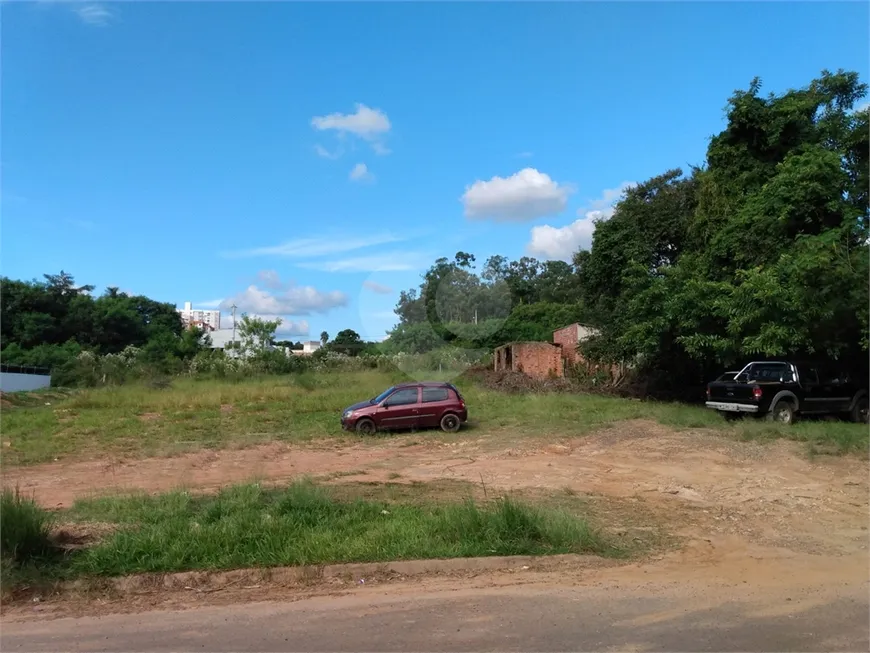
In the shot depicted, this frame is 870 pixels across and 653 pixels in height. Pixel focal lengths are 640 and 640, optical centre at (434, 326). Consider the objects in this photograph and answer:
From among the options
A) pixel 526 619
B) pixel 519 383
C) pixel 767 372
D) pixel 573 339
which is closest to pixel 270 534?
pixel 526 619

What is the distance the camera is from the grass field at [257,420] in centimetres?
1538

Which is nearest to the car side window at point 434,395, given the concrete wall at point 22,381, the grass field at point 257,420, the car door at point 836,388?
the grass field at point 257,420

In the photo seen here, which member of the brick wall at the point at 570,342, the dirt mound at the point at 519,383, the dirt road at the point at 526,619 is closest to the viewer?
the dirt road at the point at 526,619

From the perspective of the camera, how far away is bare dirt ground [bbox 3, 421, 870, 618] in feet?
20.6

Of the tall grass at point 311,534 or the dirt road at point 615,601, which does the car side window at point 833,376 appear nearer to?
the dirt road at point 615,601

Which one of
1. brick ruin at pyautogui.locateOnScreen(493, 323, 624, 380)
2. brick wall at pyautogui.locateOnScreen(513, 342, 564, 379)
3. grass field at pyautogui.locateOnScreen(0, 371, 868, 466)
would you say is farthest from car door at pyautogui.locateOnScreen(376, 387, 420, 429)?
brick wall at pyautogui.locateOnScreen(513, 342, 564, 379)

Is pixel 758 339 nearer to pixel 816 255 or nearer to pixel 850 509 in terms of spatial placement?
pixel 816 255

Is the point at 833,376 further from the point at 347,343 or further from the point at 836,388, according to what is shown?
the point at 347,343

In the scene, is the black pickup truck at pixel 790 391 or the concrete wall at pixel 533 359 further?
the concrete wall at pixel 533 359

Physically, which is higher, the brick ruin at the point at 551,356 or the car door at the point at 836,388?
the brick ruin at the point at 551,356

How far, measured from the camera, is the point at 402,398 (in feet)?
59.7

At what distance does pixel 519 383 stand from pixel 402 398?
12.9 m

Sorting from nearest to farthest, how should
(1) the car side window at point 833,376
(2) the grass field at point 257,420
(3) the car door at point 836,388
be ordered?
1. (2) the grass field at point 257,420
2. (3) the car door at point 836,388
3. (1) the car side window at point 833,376

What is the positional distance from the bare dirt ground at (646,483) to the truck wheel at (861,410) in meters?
5.88
